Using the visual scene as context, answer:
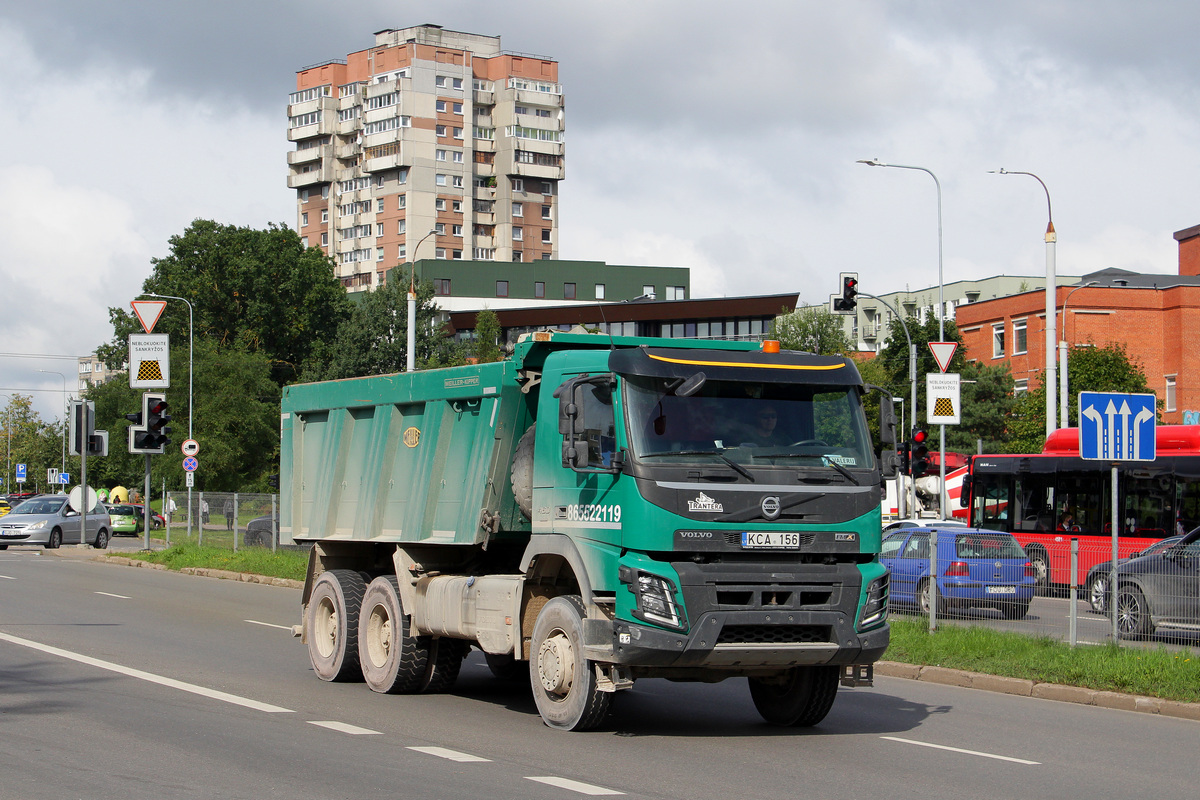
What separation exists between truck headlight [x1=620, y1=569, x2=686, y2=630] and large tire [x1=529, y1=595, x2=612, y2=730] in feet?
1.84

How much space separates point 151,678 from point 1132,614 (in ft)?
33.9

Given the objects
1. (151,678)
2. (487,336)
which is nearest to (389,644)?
(151,678)

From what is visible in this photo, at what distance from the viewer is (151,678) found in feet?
40.8

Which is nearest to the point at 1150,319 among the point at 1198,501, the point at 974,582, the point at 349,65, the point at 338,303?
the point at 1198,501

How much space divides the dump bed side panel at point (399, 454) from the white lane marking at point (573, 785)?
131 inches

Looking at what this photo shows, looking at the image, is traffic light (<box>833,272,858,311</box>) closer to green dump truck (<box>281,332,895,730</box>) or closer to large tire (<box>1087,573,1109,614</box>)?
large tire (<box>1087,573,1109,614</box>)

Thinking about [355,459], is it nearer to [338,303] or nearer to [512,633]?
[512,633]

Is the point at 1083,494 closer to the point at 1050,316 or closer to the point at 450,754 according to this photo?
the point at 1050,316

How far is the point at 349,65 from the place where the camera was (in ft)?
423

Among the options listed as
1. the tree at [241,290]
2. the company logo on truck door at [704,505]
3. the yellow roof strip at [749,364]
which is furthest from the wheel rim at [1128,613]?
the tree at [241,290]

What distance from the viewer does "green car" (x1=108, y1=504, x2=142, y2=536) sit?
61094mm

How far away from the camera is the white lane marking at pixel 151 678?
10961mm

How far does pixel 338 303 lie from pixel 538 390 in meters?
80.9

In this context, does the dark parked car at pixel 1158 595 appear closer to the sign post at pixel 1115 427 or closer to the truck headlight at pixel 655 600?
the sign post at pixel 1115 427
